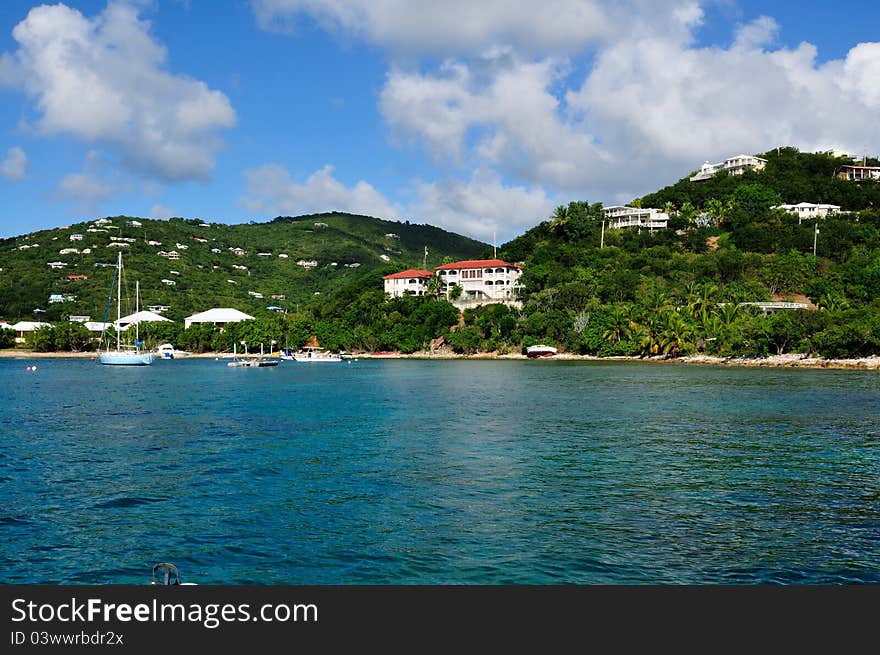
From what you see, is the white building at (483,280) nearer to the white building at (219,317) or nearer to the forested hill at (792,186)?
the white building at (219,317)

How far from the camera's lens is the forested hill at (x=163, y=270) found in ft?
461

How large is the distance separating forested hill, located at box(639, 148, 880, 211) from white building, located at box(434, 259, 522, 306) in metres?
40.7

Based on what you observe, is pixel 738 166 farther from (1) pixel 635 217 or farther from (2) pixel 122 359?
(2) pixel 122 359

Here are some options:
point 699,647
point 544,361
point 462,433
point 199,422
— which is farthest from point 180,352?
point 699,647

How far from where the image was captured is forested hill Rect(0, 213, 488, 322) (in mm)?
140625

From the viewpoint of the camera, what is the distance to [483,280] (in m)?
119

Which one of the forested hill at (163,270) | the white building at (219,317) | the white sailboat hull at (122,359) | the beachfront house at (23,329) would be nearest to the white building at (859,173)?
the forested hill at (163,270)

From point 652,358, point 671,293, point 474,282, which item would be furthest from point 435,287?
point 652,358

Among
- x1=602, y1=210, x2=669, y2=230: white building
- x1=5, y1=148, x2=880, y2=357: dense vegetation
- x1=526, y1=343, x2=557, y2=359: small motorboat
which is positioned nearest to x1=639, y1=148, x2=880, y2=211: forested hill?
x1=5, y1=148, x2=880, y2=357: dense vegetation

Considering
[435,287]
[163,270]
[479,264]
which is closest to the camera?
[435,287]

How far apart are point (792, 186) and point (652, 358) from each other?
239 ft

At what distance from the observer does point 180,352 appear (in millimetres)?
115625

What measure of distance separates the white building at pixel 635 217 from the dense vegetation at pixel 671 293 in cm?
323

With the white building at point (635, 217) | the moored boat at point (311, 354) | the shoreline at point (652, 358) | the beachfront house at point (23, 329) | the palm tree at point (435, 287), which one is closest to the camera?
the shoreline at point (652, 358)
